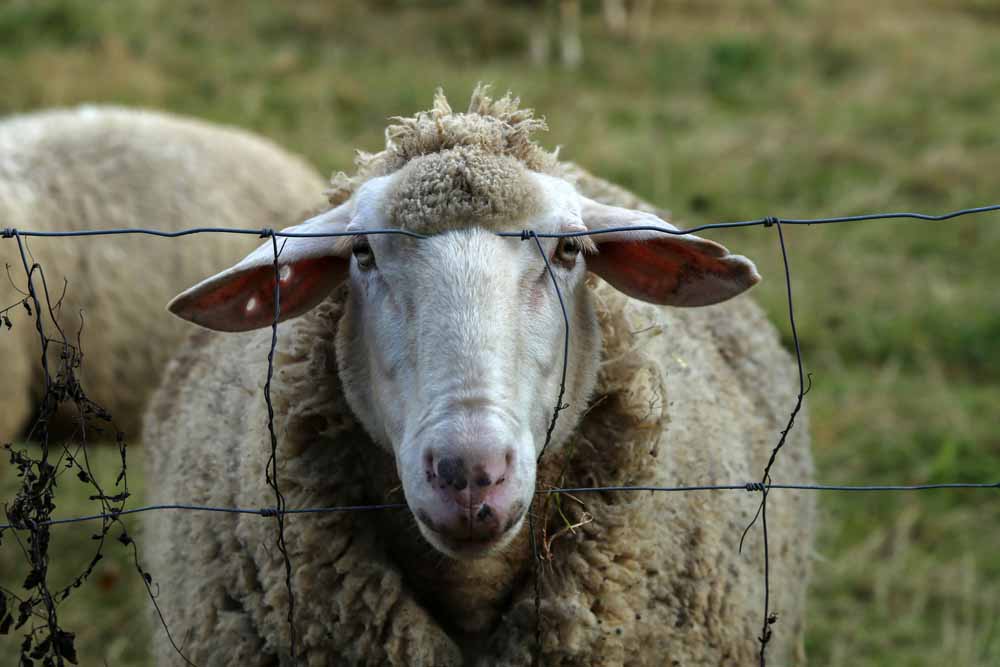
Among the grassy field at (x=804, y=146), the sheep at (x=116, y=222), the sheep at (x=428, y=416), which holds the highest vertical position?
the sheep at (x=428, y=416)

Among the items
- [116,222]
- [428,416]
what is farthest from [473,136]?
[116,222]

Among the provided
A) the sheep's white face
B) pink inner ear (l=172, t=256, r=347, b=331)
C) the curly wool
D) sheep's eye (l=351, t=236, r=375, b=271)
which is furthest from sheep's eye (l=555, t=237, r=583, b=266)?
pink inner ear (l=172, t=256, r=347, b=331)

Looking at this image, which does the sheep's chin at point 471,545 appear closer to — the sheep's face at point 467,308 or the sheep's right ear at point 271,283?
the sheep's face at point 467,308

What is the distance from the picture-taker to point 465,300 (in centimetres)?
182

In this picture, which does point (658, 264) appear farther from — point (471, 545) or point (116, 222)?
point (116, 222)

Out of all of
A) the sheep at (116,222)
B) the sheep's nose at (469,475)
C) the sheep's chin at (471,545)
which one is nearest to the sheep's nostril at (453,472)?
the sheep's nose at (469,475)

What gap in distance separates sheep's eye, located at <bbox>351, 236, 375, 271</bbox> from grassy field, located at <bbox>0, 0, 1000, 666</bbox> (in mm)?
2277

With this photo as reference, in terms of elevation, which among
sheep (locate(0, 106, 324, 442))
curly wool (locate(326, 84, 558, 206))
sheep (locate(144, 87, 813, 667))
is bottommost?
sheep (locate(0, 106, 324, 442))

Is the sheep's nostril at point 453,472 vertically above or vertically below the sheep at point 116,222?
above

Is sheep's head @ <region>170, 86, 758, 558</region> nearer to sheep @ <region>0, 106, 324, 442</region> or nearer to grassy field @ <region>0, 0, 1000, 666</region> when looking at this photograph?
grassy field @ <region>0, 0, 1000, 666</region>

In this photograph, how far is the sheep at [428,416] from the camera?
1896 mm

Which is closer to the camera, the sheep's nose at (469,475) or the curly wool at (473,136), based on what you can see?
the sheep's nose at (469,475)

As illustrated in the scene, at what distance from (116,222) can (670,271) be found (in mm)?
2966

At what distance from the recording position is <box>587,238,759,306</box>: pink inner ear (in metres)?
2.04
